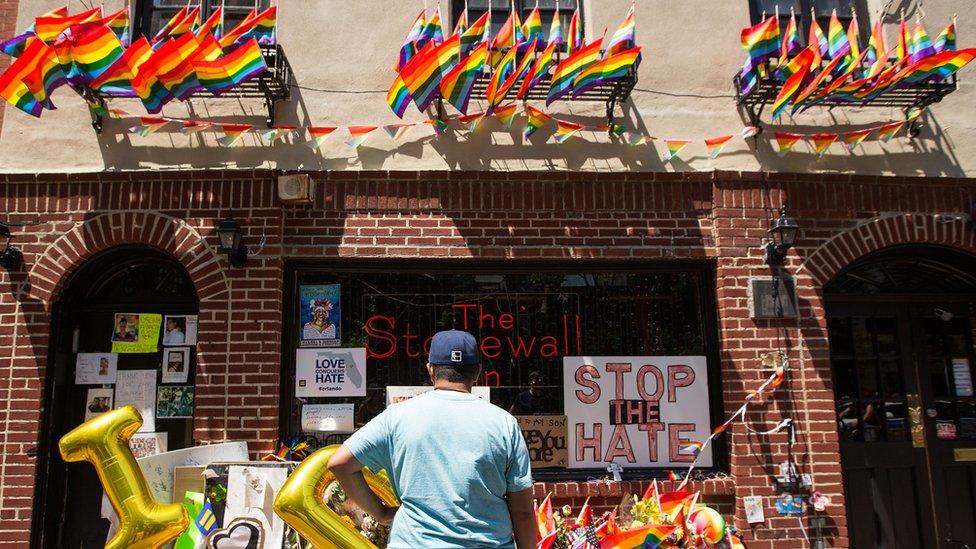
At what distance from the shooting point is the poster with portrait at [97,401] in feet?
16.9

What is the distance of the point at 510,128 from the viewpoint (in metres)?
5.39

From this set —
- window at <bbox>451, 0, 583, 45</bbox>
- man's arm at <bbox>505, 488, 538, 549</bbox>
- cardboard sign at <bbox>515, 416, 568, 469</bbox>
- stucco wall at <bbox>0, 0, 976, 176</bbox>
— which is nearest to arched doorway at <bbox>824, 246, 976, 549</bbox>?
stucco wall at <bbox>0, 0, 976, 176</bbox>

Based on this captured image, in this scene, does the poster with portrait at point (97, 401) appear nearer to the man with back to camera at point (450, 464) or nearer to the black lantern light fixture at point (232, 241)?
the black lantern light fixture at point (232, 241)

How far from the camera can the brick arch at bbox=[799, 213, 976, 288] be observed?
17.4 ft

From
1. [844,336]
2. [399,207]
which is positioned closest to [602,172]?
[399,207]

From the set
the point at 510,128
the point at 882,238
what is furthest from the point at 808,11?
the point at 510,128

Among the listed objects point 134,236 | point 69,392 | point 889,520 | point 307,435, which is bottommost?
point 889,520

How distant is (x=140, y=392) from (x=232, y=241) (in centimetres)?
144

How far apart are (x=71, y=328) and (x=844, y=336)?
6.20m

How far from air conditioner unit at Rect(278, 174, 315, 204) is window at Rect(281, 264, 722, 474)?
1.80 ft

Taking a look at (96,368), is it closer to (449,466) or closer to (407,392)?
(407,392)

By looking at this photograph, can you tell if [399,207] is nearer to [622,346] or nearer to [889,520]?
[622,346]

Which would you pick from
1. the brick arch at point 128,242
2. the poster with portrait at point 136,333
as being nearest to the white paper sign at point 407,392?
the brick arch at point 128,242

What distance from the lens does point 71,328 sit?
524cm
